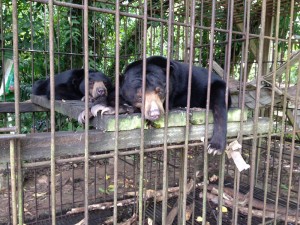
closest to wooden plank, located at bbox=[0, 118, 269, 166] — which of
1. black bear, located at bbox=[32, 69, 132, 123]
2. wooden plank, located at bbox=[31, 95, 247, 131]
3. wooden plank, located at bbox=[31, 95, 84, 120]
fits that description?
wooden plank, located at bbox=[31, 95, 247, 131]

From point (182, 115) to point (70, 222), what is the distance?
2177 mm

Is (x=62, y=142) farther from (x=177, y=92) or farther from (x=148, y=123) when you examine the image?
(x=177, y=92)

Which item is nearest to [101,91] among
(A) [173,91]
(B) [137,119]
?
(A) [173,91]

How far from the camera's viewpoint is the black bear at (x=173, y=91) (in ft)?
6.34

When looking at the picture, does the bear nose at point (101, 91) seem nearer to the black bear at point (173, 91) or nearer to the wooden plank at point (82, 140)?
the black bear at point (173, 91)

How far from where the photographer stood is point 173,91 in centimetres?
242

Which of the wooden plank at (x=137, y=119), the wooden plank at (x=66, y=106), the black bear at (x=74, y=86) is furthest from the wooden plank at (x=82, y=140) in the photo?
the black bear at (x=74, y=86)

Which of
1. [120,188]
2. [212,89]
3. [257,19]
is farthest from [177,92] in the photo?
[257,19]

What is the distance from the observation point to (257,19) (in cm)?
484

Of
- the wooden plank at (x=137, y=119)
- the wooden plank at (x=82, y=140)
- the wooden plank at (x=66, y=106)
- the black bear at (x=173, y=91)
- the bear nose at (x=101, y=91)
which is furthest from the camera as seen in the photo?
the bear nose at (x=101, y=91)

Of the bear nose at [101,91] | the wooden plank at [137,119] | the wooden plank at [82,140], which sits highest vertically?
the bear nose at [101,91]

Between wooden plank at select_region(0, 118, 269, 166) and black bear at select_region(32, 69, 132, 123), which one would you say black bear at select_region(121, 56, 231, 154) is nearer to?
wooden plank at select_region(0, 118, 269, 166)

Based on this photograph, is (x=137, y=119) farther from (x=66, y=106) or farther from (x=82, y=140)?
(x=66, y=106)

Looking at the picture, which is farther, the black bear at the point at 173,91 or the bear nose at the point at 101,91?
the bear nose at the point at 101,91
